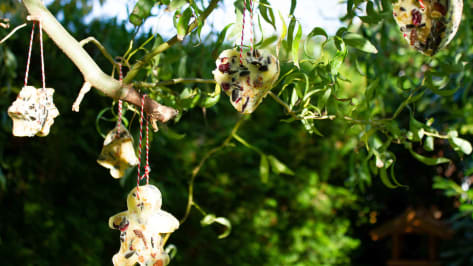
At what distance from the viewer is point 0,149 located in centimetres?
144

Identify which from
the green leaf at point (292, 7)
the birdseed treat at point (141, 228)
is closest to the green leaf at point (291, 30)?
the green leaf at point (292, 7)

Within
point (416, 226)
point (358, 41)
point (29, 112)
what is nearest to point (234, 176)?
point (416, 226)

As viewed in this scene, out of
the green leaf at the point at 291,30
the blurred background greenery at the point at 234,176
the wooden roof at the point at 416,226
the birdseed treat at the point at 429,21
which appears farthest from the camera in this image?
the wooden roof at the point at 416,226

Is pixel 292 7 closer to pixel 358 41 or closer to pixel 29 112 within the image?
pixel 358 41

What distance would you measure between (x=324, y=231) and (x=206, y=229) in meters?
0.55

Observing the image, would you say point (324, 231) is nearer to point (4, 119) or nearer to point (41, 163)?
point (41, 163)

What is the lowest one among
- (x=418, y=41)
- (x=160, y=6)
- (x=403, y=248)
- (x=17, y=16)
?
(x=418, y=41)

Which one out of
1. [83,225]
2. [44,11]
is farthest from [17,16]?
[44,11]

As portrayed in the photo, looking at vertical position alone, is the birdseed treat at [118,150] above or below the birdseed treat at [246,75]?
below

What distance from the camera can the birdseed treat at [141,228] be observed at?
0.60 metres

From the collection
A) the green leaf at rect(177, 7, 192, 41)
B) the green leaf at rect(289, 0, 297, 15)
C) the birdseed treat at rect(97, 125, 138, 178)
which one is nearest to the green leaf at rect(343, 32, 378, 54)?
the green leaf at rect(289, 0, 297, 15)

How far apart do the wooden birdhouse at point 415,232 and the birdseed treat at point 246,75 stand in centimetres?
169

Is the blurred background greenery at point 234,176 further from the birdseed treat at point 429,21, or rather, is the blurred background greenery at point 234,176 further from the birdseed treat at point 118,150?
the birdseed treat at point 118,150

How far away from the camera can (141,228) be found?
60cm
